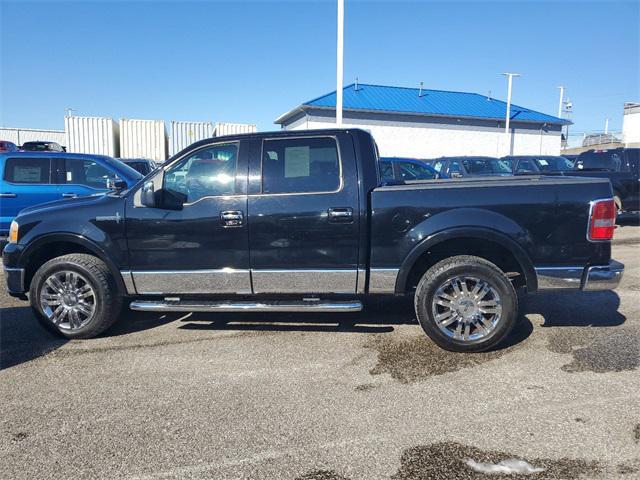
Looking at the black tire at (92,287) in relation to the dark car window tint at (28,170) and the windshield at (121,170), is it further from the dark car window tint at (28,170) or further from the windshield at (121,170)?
the dark car window tint at (28,170)

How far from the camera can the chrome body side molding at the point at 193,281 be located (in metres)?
4.46

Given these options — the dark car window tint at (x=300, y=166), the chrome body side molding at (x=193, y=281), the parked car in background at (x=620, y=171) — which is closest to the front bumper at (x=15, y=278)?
the chrome body side molding at (x=193, y=281)

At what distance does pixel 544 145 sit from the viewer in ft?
128

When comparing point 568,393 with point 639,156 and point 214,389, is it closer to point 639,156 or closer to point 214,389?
point 214,389

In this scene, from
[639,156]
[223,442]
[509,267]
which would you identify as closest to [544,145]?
[639,156]

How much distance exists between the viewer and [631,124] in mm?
49594

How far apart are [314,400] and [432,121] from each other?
33.9 m

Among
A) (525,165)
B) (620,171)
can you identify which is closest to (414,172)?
(525,165)

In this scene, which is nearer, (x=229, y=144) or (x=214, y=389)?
(x=214, y=389)

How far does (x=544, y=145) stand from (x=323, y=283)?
40183 millimetres

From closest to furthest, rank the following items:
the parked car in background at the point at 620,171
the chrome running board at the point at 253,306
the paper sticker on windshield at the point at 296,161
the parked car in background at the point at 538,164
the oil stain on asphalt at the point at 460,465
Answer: the oil stain on asphalt at the point at 460,465 < the chrome running board at the point at 253,306 < the paper sticker on windshield at the point at 296,161 < the parked car in background at the point at 620,171 < the parked car in background at the point at 538,164

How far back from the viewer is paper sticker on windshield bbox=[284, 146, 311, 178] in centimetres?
444

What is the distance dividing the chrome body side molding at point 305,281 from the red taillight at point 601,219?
208 centimetres

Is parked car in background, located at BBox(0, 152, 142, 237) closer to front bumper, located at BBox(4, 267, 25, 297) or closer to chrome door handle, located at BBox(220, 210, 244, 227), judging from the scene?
front bumper, located at BBox(4, 267, 25, 297)
